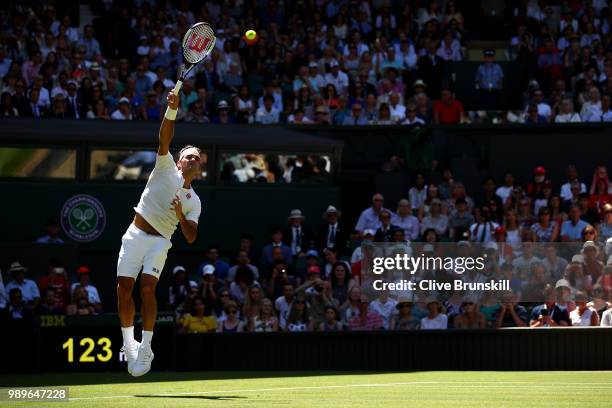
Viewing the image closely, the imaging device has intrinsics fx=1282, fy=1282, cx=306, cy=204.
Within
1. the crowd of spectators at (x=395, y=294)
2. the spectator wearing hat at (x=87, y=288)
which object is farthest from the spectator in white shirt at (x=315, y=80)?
the spectator wearing hat at (x=87, y=288)

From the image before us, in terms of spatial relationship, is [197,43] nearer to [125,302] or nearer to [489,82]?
[125,302]

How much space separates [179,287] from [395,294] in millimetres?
3234

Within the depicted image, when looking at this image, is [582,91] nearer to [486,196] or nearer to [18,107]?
[486,196]

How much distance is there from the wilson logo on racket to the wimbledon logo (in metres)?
9.36

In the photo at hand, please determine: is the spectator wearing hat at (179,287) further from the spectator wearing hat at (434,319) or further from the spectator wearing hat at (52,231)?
the spectator wearing hat at (434,319)

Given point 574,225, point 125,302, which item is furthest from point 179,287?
point 125,302

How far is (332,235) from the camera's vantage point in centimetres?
1980

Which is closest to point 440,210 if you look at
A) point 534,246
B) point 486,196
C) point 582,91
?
point 486,196

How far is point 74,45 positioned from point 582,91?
365 inches

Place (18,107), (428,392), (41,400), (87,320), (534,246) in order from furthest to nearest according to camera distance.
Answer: (18,107) < (534,246) < (87,320) < (428,392) < (41,400)

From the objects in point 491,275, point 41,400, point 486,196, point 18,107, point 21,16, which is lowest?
point 41,400

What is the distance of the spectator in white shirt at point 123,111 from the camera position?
71.5 ft

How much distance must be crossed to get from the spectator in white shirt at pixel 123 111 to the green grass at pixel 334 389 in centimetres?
757

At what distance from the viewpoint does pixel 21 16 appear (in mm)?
24141
